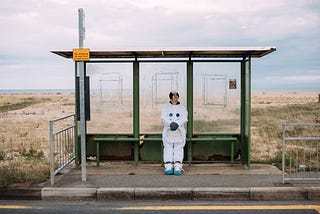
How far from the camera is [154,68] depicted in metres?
8.30

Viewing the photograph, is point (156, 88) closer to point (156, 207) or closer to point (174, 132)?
point (174, 132)

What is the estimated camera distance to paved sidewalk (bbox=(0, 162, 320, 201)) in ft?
19.8

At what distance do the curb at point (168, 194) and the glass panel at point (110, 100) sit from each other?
2.42m

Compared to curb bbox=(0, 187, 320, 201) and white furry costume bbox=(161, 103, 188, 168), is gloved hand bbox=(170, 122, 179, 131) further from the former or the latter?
curb bbox=(0, 187, 320, 201)

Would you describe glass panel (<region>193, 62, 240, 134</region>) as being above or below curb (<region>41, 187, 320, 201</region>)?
above

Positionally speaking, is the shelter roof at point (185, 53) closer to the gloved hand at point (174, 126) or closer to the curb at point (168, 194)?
the gloved hand at point (174, 126)

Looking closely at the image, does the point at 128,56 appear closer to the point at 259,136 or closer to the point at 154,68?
the point at 154,68

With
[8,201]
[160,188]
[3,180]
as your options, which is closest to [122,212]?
[160,188]

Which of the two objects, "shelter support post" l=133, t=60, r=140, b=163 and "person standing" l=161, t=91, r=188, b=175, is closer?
"person standing" l=161, t=91, r=188, b=175

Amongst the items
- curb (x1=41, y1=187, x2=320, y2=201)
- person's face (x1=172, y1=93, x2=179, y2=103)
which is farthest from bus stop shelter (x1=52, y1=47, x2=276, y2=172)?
curb (x1=41, y1=187, x2=320, y2=201)

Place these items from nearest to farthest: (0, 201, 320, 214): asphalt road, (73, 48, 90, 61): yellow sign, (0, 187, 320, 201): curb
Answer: (0, 201, 320, 214): asphalt road < (0, 187, 320, 201): curb < (73, 48, 90, 61): yellow sign

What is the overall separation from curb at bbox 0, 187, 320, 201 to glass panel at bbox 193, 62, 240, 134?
242 cm

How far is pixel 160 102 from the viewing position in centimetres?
837

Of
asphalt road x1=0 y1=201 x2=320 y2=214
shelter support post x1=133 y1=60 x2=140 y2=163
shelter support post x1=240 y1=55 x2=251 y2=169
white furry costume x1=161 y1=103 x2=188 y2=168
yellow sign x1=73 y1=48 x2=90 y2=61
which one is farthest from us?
shelter support post x1=133 y1=60 x2=140 y2=163
